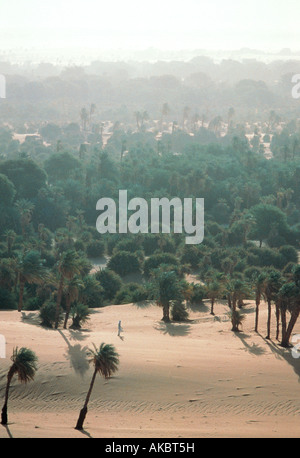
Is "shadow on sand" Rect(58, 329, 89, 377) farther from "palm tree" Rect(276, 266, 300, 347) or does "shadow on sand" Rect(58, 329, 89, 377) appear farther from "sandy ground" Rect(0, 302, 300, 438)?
"palm tree" Rect(276, 266, 300, 347)

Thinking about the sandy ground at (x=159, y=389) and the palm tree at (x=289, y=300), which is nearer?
the sandy ground at (x=159, y=389)

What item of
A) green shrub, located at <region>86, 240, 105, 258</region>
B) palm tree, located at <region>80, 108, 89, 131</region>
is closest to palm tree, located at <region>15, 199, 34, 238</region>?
green shrub, located at <region>86, 240, 105, 258</region>

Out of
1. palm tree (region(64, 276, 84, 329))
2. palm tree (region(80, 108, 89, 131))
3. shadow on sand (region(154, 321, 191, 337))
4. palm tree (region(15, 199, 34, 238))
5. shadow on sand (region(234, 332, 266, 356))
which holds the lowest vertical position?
shadow on sand (region(154, 321, 191, 337))

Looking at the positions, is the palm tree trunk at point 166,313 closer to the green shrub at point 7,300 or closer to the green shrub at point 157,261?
the green shrub at point 7,300

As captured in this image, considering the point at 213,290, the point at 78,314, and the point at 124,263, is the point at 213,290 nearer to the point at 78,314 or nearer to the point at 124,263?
the point at 78,314

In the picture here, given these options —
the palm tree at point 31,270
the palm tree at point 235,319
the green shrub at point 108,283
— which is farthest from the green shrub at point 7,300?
the palm tree at point 235,319

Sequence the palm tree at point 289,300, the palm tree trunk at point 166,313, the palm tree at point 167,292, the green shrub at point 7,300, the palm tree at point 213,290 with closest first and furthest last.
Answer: the palm tree at point 289,300, the palm tree at point 167,292, the palm tree trunk at point 166,313, the palm tree at point 213,290, the green shrub at point 7,300

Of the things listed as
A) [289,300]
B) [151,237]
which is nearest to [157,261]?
[151,237]
